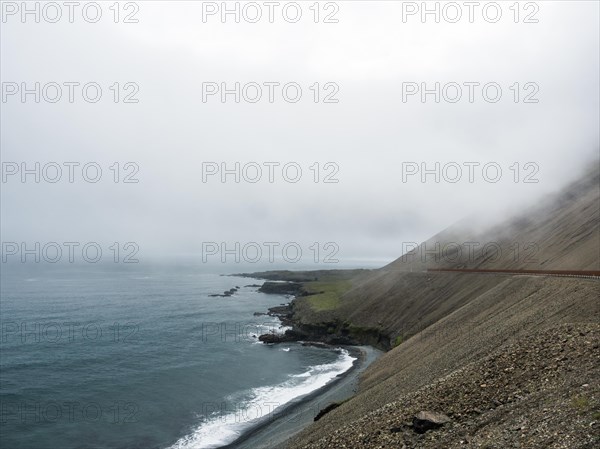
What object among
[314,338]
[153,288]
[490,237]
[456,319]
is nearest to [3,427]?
[456,319]

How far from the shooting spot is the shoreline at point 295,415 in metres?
35.4

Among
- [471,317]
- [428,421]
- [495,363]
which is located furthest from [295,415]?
[428,421]

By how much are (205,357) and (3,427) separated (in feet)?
101

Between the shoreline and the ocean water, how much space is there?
1.44m

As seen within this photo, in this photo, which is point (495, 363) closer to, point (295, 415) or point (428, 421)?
point (428, 421)

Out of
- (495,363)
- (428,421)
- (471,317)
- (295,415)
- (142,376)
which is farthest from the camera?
(142,376)

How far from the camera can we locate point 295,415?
135 ft

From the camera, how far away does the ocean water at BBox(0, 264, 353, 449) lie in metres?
39.0

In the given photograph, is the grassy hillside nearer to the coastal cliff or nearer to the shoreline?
the coastal cliff

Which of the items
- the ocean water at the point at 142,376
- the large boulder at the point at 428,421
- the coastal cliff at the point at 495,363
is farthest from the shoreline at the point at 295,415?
the large boulder at the point at 428,421

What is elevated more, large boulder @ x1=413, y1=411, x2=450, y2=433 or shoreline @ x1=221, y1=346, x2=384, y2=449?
large boulder @ x1=413, y1=411, x2=450, y2=433

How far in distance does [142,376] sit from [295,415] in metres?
26.0

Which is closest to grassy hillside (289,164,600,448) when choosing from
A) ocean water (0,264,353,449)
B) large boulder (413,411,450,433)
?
large boulder (413,411,450,433)

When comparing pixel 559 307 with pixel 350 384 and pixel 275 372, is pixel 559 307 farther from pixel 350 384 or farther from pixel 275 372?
pixel 275 372
